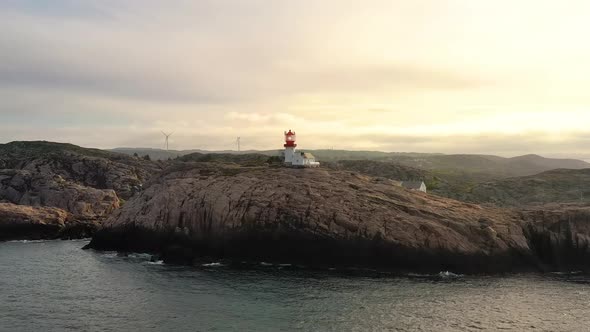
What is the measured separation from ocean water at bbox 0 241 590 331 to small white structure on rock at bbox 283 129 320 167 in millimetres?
25974

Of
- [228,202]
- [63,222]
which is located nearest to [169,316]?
[228,202]

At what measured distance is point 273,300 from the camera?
158ft

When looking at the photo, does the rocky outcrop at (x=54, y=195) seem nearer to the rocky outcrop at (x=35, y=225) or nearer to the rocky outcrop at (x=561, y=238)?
the rocky outcrop at (x=35, y=225)

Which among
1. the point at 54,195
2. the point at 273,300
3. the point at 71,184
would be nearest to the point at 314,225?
the point at 273,300

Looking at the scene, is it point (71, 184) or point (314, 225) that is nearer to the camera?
point (314, 225)

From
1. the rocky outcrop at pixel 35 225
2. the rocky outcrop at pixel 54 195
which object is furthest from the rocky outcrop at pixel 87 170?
the rocky outcrop at pixel 35 225

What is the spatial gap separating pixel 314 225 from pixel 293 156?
23.3m

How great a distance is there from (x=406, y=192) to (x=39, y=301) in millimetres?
52182

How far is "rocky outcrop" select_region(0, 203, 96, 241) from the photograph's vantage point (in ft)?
300

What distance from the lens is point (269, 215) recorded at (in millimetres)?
67500

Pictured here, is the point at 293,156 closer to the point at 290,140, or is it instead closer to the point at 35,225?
the point at 290,140

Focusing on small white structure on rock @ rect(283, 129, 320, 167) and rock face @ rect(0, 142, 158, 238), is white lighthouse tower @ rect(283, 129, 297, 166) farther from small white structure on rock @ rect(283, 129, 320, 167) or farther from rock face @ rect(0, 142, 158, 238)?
rock face @ rect(0, 142, 158, 238)

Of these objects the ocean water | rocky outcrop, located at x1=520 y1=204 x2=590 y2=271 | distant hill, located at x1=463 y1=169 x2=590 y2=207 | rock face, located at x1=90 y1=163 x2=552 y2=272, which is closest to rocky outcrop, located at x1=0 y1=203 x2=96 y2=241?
rock face, located at x1=90 y1=163 x2=552 y2=272

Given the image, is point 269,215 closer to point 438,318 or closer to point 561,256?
point 438,318
